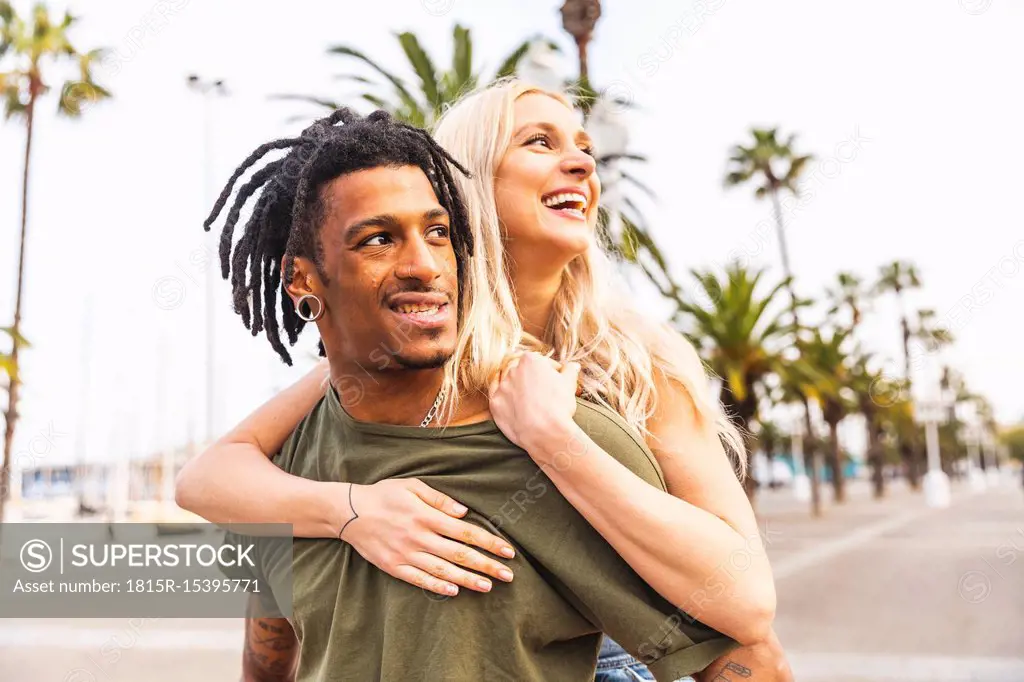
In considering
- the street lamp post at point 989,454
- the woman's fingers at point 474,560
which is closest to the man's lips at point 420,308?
the woman's fingers at point 474,560

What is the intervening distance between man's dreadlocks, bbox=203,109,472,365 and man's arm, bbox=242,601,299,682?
0.78 m

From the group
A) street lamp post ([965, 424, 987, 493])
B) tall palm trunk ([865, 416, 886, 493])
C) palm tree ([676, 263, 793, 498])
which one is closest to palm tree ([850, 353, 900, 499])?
tall palm trunk ([865, 416, 886, 493])

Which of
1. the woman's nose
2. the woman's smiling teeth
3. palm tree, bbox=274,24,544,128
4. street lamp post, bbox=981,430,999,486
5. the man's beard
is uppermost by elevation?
palm tree, bbox=274,24,544,128

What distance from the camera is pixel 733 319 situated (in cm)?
2486

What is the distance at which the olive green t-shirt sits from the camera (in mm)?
1791

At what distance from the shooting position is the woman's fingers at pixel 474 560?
1.82 m

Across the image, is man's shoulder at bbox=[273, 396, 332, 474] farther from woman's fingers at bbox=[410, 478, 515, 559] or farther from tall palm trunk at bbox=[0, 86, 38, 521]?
tall palm trunk at bbox=[0, 86, 38, 521]

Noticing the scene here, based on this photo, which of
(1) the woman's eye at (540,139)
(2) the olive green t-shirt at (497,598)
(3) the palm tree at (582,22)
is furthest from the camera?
(3) the palm tree at (582,22)

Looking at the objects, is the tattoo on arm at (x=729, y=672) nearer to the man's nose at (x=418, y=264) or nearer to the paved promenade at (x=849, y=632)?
the man's nose at (x=418, y=264)

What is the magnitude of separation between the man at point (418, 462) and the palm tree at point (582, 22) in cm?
918

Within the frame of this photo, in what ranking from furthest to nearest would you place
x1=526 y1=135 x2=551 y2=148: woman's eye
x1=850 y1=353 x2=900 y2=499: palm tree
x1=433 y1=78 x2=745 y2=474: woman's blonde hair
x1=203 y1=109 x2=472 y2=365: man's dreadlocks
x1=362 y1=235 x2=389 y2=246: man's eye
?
x1=850 y1=353 x2=900 y2=499: palm tree
x1=526 y1=135 x2=551 y2=148: woman's eye
x1=433 y1=78 x2=745 y2=474: woman's blonde hair
x1=203 y1=109 x2=472 y2=365: man's dreadlocks
x1=362 y1=235 x2=389 y2=246: man's eye

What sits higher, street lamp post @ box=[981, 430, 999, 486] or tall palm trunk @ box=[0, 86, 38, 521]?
tall palm trunk @ box=[0, 86, 38, 521]

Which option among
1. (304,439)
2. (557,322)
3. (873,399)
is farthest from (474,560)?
(873,399)

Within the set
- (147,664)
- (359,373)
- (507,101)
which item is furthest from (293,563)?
(147,664)
